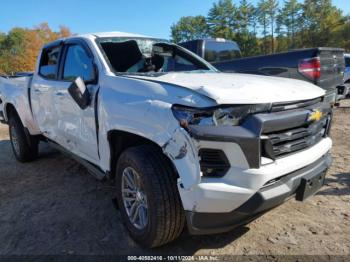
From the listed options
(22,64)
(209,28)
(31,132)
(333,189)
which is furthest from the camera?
(209,28)

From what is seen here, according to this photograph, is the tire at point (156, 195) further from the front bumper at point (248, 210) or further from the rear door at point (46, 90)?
the rear door at point (46, 90)

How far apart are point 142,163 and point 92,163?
125 cm

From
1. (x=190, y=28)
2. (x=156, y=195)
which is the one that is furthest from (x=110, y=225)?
(x=190, y=28)

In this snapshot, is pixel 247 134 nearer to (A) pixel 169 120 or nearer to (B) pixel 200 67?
(A) pixel 169 120

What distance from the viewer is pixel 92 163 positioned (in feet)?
12.0

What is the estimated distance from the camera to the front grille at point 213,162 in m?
2.23

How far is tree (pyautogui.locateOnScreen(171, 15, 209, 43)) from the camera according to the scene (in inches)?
2624

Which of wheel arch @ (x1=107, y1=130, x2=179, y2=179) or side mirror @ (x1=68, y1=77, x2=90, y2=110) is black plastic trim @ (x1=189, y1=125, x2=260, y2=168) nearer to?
wheel arch @ (x1=107, y1=130, x2=179, y2=179)

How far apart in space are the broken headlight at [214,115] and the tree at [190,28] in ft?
215

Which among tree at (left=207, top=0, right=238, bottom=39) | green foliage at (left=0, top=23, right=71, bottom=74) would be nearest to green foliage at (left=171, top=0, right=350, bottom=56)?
tree at (left=207, top=0, right=238, bottom=39)

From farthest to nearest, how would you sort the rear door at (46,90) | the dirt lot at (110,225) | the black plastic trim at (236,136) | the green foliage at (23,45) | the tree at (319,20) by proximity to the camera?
the green foliage at (23,45) < the tree at (319,20) < the rear door at (46,90) < the dirt lot at (110,225) < the black plastic trim at (236,136)

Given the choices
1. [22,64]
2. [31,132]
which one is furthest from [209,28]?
[31,132]

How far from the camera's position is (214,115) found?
2283mm

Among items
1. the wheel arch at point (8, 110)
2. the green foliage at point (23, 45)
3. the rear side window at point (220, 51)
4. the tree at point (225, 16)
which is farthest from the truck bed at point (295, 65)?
the tree at point (225, 16)
